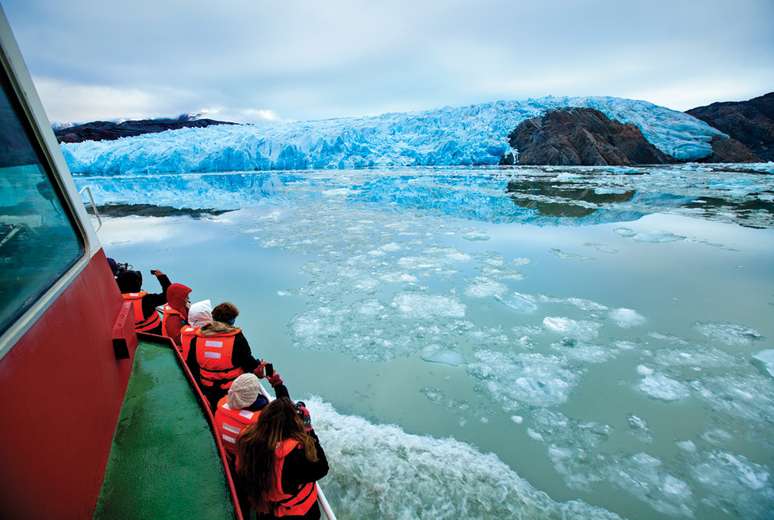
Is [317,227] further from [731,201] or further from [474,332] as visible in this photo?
[731,201]

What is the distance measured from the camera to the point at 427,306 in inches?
190

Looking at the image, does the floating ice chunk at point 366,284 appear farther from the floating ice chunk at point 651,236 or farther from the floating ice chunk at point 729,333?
the floating ice chunk at point 651,236

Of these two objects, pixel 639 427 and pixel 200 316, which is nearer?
pixel 200 316

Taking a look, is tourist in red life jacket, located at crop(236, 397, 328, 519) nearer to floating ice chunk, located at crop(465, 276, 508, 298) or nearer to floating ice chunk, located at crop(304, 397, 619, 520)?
floating ice chunk, located at crop(304, 397, 619, 520)

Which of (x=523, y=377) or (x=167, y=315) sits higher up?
(x=167, y=315)

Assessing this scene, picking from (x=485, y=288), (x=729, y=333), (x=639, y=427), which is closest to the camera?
(x=639, y=427)

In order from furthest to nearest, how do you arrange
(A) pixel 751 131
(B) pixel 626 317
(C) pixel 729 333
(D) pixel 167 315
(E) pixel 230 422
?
(A) pixel 751 131, (B) pixel 626 317, (C) pixel 729 333, (D) pixel 167 315, (E) pixel 230 422

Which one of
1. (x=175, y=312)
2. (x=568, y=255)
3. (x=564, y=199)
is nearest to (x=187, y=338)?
(x=175, y=312)

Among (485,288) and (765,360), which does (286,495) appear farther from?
(765,360)

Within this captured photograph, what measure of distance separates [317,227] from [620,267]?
7.03m

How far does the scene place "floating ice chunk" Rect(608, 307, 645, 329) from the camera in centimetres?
425

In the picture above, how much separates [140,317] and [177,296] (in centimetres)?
33

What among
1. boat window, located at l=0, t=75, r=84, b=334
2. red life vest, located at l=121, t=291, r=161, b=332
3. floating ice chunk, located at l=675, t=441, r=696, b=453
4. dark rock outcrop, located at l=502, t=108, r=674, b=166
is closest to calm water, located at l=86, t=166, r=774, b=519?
floating ice chunk, located at l=675, t=441, r=696, b=453

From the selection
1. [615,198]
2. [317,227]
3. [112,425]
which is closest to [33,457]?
[112,425]
